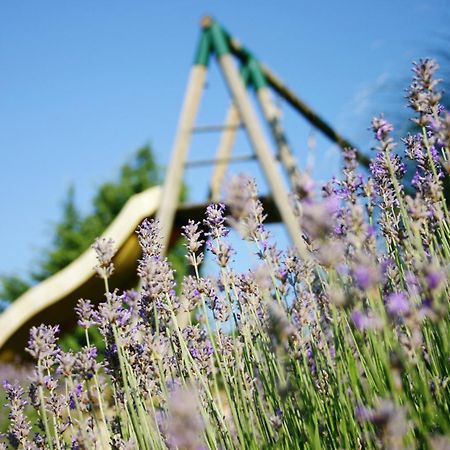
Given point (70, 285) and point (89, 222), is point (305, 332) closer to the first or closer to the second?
point (70, 285)

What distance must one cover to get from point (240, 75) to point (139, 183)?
9.30m

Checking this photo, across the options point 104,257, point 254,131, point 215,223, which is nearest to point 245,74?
point 254,131

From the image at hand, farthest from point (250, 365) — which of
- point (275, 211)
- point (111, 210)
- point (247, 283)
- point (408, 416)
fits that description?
point (111, 210)

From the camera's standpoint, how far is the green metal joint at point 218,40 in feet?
19.9

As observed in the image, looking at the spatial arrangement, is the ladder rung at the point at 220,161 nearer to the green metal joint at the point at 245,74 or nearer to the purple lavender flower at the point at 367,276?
the green metal joint at the point at 245,74

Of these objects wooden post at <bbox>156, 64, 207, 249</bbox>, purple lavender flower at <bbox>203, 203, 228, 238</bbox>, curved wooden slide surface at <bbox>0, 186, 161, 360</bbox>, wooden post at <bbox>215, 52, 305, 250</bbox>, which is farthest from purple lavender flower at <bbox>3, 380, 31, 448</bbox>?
curved wooden slide surface at <bbox>0, 186, 161, 360</bbox>

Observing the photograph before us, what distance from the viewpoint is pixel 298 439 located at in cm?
157

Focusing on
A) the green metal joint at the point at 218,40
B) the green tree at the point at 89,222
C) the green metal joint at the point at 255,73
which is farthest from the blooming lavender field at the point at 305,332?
the green tree at the point at 89,222

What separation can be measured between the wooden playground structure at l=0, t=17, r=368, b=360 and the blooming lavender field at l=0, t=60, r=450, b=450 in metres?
3.51

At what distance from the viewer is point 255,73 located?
6.32 m

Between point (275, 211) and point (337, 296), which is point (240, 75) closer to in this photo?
point (275, 211)

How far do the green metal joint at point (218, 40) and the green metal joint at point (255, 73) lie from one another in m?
0.29

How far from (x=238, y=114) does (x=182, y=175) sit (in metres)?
0.78

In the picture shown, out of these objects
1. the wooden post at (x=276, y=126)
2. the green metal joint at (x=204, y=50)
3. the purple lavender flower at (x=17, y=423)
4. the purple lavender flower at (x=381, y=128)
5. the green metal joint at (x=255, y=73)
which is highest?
the green metal joint at (x=204, y=50)
